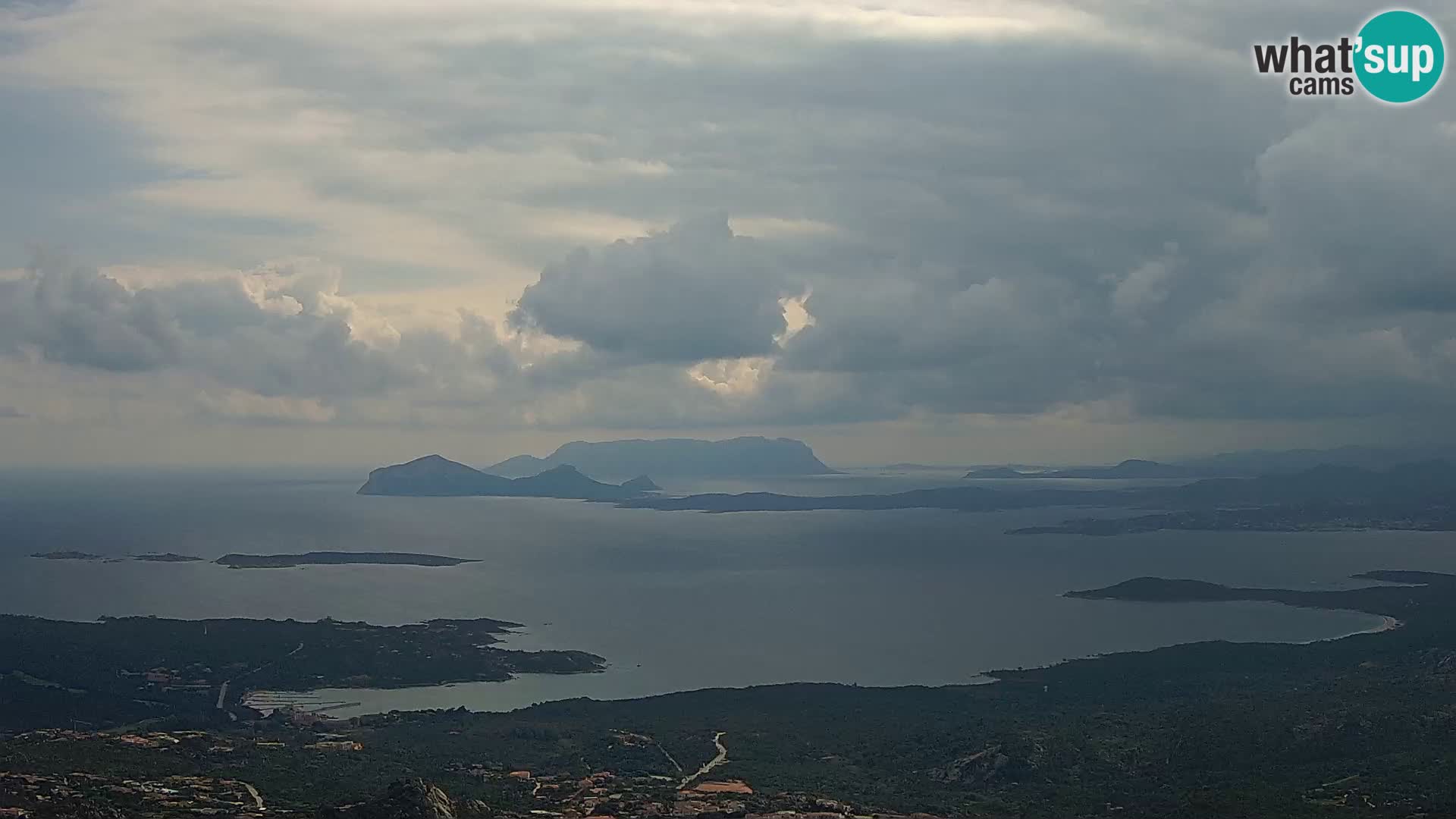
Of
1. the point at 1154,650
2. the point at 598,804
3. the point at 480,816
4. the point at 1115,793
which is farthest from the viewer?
the point at 1154,650

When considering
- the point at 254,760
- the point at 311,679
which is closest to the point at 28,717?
the point at 311,679

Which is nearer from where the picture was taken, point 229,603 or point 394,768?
point 394,768

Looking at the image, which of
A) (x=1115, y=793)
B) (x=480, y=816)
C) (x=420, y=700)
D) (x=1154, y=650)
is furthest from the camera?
(x=1154, y=650)

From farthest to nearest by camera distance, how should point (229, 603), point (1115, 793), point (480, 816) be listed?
point (229, 603)
point (1115, 793)
point (480, 816)

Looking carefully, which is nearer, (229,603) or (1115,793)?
(1115,793)

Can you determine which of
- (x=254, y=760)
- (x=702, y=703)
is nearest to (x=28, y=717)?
(x=254, y=760)

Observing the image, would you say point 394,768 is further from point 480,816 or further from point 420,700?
point 420,700

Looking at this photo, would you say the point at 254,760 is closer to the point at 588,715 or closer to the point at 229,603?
the point at 588,715

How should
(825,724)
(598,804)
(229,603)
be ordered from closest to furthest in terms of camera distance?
(598,804), (825,724), (229,603)
